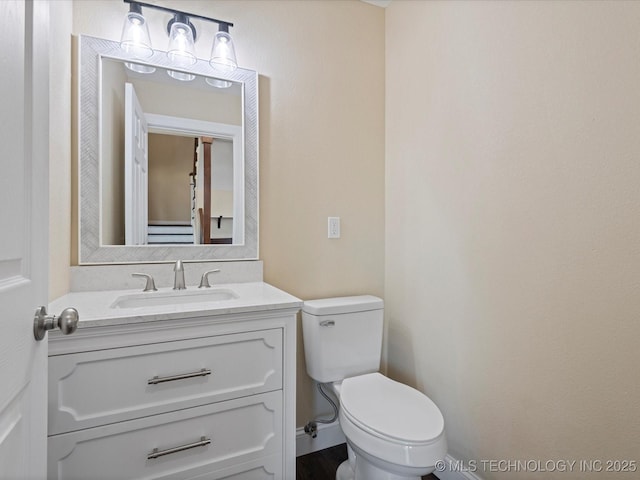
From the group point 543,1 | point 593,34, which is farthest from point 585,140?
point 543,1

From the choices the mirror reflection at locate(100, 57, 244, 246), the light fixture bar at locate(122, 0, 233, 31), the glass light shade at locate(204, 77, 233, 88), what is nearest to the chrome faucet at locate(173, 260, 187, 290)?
the mirror reflection at locate(100, 57, 244, 246)

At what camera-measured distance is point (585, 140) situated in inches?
Answer: 39.4

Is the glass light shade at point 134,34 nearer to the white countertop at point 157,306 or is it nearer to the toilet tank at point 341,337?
the white countertop at point 157,306

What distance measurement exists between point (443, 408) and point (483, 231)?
835 mm

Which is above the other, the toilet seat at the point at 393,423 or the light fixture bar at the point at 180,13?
the light fixture bar at the point at 180,13

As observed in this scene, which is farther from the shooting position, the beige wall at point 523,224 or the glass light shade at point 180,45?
the glass light shade at point 180,45

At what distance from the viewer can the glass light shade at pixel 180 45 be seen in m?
1.43

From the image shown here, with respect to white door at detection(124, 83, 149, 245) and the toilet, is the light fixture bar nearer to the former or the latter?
white door at detection(124, 83, 149, 245)

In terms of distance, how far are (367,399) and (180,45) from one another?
1.69m

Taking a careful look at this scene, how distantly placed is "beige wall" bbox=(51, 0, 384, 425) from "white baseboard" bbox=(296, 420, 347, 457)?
78 mm

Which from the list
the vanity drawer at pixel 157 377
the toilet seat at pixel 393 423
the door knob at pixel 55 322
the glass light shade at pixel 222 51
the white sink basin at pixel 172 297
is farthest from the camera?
the glass light shade at pixel 222 51

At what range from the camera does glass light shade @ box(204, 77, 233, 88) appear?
1.54 metres

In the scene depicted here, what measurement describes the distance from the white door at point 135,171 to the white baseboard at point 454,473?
65.4 inches

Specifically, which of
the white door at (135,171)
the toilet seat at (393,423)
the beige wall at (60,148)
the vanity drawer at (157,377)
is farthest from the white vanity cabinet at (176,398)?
the white door at (135,171)
